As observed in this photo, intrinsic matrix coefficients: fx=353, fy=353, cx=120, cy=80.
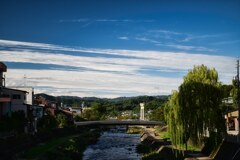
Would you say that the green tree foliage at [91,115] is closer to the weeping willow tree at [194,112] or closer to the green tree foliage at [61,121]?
the green tree foliage at [61,121]

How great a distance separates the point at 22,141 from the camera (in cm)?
5359

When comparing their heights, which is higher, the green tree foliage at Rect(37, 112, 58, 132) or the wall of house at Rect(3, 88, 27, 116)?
the wall of house at Rect(3, 88, 27, 116)

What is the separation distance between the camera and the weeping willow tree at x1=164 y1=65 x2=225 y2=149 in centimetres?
4016

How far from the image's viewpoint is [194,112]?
40.5 metres

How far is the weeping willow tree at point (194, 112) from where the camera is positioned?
132 feet

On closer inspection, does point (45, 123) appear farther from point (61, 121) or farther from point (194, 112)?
point (194, 112)

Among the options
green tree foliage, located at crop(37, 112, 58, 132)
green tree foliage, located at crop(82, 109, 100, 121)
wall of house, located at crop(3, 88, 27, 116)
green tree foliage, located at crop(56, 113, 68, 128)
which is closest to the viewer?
wall of house, located at crop(3, 88, 27, 116)

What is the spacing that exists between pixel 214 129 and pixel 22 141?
2891 cm

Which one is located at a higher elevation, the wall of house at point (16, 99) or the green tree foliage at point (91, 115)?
the wall of house at point (16, 99)

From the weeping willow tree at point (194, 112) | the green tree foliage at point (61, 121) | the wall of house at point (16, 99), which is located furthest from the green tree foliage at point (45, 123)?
the weeping willow tree at point (194, 112)

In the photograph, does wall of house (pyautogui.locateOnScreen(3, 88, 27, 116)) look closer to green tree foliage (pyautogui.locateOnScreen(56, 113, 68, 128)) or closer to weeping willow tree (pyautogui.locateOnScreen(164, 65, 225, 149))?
green tree foliage (pyautogui.locateOnScreen(56, 113, 68, 128))

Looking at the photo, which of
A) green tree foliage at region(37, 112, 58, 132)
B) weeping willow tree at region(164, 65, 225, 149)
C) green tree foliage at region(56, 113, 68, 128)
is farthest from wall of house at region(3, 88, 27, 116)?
weeping willow tree at region(164, 65, 225, 149)

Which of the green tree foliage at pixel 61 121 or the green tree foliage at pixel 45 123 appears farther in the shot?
the green tree foliage at pixel 61 121

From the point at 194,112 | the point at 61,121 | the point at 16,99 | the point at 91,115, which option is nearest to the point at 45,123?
the point at 16,99
